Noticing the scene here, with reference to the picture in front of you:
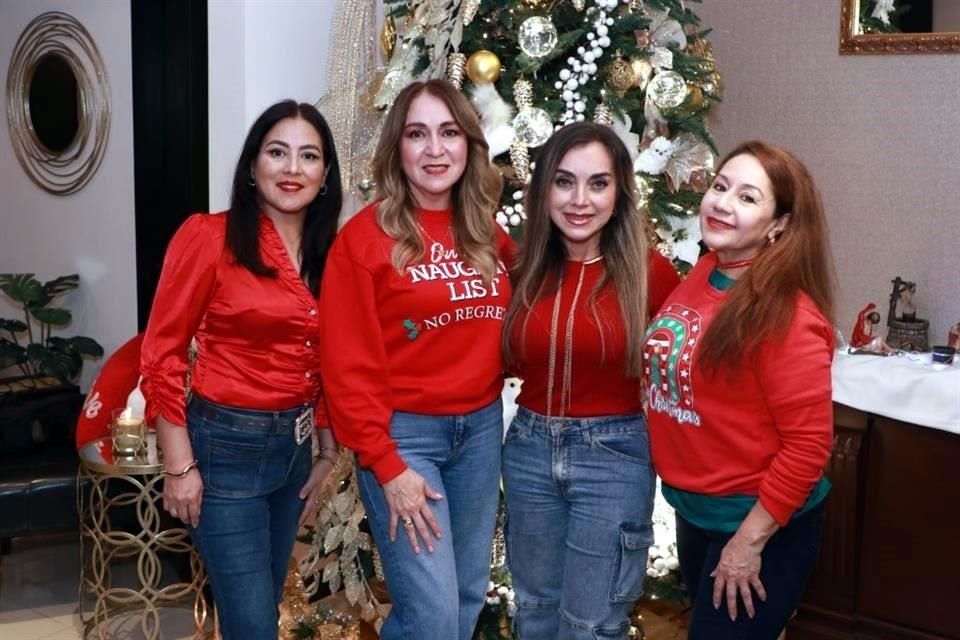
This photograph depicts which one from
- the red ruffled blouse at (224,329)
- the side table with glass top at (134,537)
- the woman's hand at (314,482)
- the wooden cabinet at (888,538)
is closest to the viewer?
the red ruffled blouse at (224,329)

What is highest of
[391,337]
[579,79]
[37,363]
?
[579,79]

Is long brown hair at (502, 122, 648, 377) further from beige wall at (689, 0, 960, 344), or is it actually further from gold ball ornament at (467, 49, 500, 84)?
beige wall at (689, 0, 960, 344)

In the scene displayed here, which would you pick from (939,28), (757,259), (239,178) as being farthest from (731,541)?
(939,28)

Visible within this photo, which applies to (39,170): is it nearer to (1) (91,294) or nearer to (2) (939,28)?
(1) (91,294)

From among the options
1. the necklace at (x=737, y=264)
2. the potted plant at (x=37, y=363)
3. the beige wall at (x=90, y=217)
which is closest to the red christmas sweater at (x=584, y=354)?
the necklace at (x=737, y=264)

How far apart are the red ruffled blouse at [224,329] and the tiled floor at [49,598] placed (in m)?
1.54

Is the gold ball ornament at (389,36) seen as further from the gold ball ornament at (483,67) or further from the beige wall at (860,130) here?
the beige wall at (860,130)

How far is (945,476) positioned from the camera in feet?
10.5

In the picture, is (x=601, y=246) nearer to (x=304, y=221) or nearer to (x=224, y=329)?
(x=304, y=221)

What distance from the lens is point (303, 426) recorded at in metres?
2.28

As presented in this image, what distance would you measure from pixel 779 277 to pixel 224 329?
3.59 feet

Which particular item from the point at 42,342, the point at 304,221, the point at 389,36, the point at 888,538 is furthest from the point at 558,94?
the point at 42,342

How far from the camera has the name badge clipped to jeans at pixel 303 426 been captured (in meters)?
2.25

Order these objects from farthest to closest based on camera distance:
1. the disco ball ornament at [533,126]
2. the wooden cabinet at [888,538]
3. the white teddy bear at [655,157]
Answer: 1. the wooden cabinet at [888,538]
2. the white teddy bear at [655,157]
3. the disco ball ornament at [533,126]
